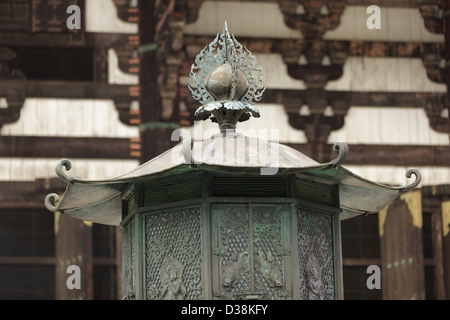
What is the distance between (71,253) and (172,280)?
5.95 metres

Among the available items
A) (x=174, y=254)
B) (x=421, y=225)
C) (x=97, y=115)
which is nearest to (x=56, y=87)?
(x=97, y=115)

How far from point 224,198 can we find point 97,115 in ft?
22.5

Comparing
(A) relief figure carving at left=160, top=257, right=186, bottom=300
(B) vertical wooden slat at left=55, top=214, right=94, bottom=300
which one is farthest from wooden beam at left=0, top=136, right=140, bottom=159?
(A) relief figure carving at left=160, top=257, right=186, bottom=300

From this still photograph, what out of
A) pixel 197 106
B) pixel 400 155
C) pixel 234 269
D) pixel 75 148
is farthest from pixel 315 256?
pixel 400 155

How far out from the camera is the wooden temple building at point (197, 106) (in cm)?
1310

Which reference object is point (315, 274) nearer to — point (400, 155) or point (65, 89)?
point (65, 89)

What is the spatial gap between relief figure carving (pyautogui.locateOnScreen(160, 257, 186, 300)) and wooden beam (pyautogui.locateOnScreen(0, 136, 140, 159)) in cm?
646

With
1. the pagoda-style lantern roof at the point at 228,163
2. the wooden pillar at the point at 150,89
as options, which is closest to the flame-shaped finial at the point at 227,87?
the pagoda-style lantern roof at the point at 228,163

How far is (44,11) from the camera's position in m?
13.7

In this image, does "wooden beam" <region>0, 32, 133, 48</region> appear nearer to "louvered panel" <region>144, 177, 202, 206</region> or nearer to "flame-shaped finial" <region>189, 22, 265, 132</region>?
"flame-shaped finial" <region>189, 22, 265, 132</region>

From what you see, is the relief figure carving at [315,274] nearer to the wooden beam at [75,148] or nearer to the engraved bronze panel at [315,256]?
the engraved bronze panel at [315,256]

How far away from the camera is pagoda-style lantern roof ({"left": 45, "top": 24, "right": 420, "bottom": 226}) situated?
6.79 m

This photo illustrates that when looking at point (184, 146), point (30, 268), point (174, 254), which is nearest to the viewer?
point (184, 146)

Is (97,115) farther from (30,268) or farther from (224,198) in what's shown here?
(224,198)
